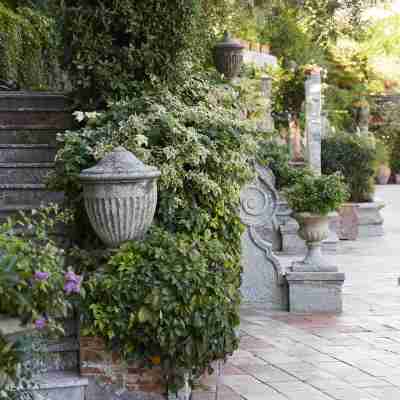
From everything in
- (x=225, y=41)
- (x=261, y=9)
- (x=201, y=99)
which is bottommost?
(x=201, y=99)

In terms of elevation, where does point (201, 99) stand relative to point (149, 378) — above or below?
above

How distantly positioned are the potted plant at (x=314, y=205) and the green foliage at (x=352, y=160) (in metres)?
6.80

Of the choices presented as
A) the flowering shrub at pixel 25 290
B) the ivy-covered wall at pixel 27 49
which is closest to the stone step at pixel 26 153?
the ivy-covered wall at pixel 27 49

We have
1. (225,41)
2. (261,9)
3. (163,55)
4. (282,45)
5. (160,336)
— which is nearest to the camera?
(160,336)

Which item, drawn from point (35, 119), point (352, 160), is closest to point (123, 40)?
point (35, 119)

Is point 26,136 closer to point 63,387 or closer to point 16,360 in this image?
point 63,387

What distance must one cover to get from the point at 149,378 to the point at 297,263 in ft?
11.5

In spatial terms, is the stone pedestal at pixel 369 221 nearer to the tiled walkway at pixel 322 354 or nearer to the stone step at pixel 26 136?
the tiled walkway at pixel 322 354

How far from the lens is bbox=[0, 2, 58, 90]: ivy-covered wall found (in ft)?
34.8

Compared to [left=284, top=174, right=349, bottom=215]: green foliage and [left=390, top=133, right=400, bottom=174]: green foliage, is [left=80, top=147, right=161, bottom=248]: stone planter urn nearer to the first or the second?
[left=284, top=174, right=349, bottom=215]: green foliage

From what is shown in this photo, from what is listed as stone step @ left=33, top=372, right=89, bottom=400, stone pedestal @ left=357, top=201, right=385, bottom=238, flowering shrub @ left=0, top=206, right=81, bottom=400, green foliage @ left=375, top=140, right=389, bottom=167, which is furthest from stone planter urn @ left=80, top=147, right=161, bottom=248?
green foliage @ left=375, top=140, right=389, bottom=167

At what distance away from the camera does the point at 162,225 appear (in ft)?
19.7

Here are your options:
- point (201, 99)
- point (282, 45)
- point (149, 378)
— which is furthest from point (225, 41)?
point (282, 45)

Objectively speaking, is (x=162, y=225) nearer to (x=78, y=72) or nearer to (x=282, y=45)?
(x=78, y=72)
